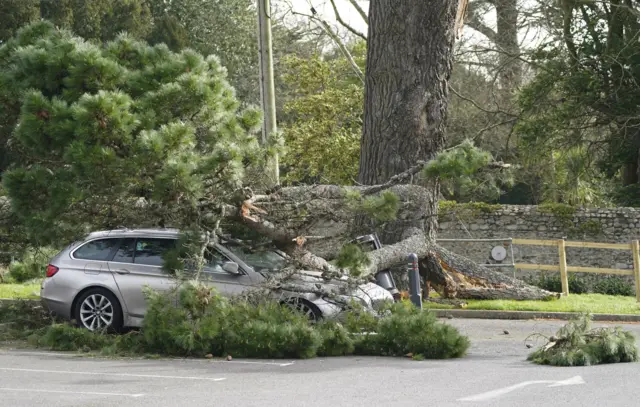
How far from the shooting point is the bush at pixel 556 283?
2636 centimetres

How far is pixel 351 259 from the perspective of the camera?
13602 mm

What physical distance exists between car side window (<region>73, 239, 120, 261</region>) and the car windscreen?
5.73 ft

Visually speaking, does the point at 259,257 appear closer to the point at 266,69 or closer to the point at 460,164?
the point at 460,164

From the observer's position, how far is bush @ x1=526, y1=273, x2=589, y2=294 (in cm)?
2636

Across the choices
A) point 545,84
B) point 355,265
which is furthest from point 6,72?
point 545,84

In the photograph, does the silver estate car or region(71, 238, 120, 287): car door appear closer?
the silver estate car

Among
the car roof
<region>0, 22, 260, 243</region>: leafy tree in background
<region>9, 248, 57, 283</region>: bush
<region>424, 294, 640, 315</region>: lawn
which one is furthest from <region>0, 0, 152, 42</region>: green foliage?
<region>0, 22, 260, 243</region>: leafy tree in background

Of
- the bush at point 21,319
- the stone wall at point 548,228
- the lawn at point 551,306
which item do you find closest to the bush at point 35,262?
the bush at point 21,319

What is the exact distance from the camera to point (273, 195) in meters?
14.3

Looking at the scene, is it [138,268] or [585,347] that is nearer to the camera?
[585,347]

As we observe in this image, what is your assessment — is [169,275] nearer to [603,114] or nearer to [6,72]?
[6,72]

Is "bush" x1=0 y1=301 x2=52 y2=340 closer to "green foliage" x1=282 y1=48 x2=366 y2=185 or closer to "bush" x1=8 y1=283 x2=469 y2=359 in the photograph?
"bush" x1=8 y1=283 x2=469 y2=359

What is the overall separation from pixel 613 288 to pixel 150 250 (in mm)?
16681

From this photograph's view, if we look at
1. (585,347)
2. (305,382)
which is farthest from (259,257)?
(585,347)
